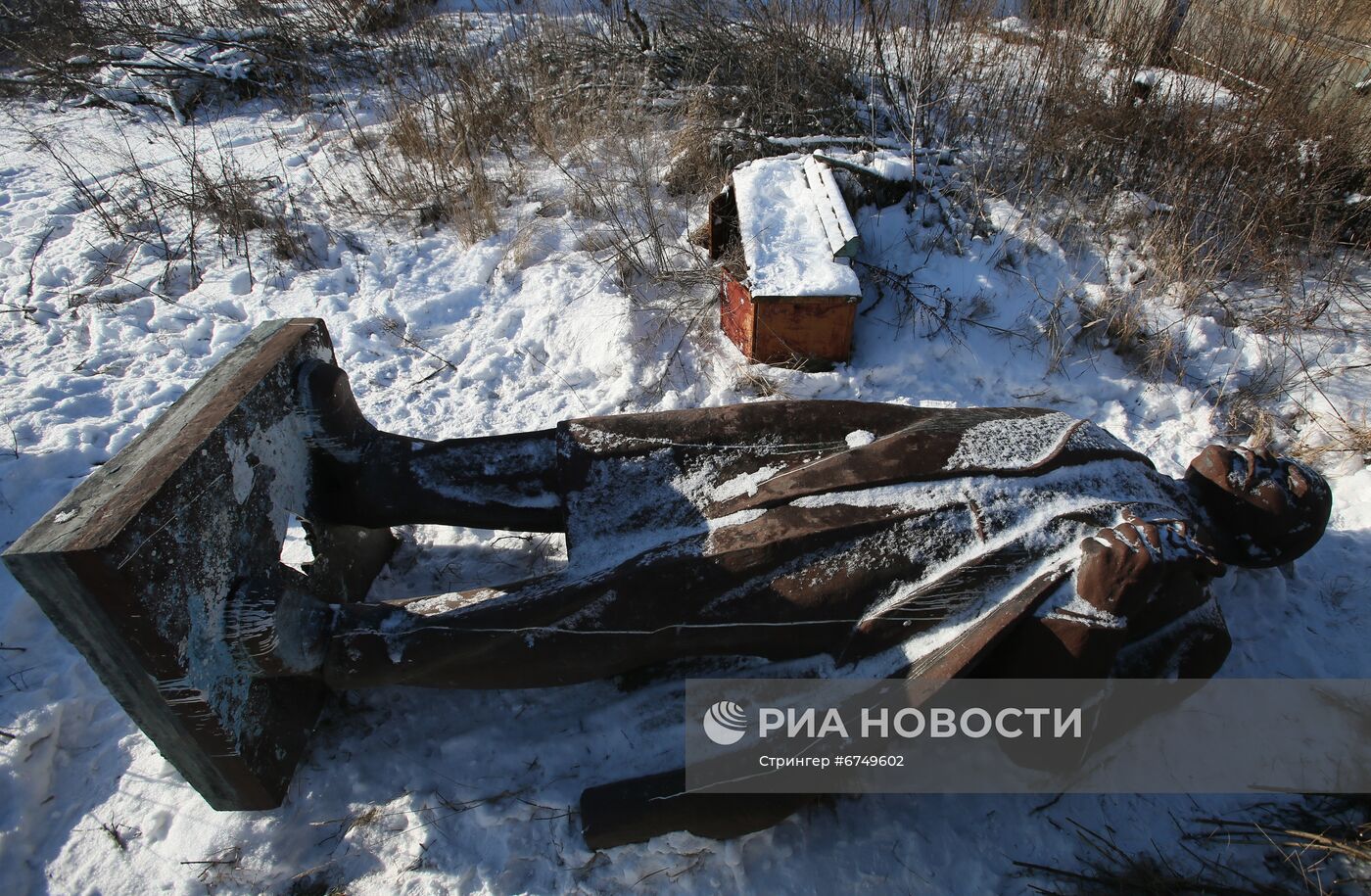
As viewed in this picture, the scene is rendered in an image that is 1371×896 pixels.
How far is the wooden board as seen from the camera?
5.13 feet

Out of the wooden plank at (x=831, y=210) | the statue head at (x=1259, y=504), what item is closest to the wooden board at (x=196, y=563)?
the wooden plank at (x=831, y=210)

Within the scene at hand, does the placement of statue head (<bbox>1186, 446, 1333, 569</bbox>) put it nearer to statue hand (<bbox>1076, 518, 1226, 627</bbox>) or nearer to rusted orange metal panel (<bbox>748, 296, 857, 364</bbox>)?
statue hand (<bbox>1076, 518, 1226, 627</bbox>)

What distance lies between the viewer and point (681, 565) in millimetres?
1897

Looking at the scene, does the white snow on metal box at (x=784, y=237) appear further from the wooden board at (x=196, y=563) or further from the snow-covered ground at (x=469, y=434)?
the wooden board at (x=196, y=563)

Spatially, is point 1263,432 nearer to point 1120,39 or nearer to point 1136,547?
point 1136,547

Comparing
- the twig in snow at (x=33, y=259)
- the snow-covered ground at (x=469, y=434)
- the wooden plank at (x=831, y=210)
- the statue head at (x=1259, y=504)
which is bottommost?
the snow-covered ground at (x=469, y=434)

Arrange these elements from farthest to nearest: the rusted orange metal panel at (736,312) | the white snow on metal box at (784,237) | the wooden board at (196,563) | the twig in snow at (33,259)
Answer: the twig in snow at (33,259)
the rusted orange metal panel at (736,312)
the white snow on metal box at (784,237)
the wooden board at (196,563)

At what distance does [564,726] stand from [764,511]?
890 mm

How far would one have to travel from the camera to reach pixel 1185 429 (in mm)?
3141

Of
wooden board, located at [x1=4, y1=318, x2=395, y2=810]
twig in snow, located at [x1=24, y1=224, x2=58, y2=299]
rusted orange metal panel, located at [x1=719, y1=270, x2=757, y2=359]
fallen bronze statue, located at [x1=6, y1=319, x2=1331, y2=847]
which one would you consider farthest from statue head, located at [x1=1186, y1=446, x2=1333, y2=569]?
twig in snow, located at [x1=24, y1=224, x2=58, y2=299]

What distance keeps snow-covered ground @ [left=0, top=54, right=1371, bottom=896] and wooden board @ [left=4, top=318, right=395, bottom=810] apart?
0.27 metres

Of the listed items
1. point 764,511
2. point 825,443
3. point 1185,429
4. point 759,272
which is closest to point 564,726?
point 764,511

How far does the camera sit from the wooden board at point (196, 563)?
5.13 feet

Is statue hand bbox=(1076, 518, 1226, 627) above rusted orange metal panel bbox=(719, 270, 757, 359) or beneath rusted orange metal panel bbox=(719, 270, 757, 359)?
above
